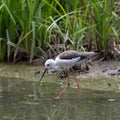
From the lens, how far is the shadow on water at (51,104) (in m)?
5.64

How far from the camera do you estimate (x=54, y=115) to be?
224 inches

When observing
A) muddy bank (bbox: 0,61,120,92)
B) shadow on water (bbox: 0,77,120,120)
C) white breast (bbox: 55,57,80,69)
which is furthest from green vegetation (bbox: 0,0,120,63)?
shadow on water (bbox: 0,77,120,120)

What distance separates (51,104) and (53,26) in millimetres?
1806

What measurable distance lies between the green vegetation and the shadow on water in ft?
2.96

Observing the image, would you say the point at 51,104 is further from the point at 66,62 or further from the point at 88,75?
the point at 88,75

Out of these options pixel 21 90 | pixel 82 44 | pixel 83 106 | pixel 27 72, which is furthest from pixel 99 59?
pixel 83 106

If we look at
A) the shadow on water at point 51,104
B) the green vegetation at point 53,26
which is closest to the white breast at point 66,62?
the shadow on water at point 51,104

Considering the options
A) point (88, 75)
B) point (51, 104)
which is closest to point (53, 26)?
point (88, 75)

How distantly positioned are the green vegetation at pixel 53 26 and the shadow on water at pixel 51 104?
901 mm

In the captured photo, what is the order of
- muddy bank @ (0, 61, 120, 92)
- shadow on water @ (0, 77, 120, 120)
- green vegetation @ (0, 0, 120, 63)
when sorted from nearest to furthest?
shadow on water @ (0, 77, 120, 120)
muddy bank @ (0, 61, 120, 92)
green vegetation @ (0, 0, 120, 63)

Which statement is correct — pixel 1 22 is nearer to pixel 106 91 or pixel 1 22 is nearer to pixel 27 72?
pixel 27 72

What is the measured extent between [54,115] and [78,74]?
207 centimetres

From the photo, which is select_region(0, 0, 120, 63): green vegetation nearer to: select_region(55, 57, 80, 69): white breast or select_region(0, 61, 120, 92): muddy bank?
select_region(0, 61, 120, 92): muddy bank

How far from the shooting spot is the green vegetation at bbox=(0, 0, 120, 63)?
25.8 feet
